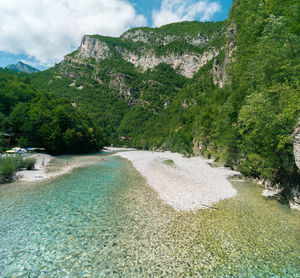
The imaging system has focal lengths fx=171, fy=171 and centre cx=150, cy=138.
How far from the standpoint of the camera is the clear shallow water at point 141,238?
738 cm

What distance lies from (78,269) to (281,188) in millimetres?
20590

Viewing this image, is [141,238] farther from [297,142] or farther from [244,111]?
[244,111]

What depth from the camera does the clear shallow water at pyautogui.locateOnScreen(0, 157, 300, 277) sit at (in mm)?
7383

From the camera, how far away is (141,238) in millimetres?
9594

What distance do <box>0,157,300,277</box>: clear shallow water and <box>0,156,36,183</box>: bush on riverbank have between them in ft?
19.3

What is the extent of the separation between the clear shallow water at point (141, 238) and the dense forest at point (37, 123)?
1712 inches

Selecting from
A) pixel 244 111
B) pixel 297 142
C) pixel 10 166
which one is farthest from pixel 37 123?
pixel 297 142

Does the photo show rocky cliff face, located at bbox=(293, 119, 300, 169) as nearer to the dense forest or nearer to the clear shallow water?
the clear shallow water

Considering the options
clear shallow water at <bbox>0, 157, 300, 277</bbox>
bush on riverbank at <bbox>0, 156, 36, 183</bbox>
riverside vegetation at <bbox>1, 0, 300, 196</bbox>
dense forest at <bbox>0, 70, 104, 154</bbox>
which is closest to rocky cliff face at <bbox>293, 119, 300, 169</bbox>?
riverside vegetation at <bbox>1, 0, 300, 196</bbox>

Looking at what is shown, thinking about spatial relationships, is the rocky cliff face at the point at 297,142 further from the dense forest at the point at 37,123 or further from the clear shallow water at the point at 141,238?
the dense forest at the point at 37,123

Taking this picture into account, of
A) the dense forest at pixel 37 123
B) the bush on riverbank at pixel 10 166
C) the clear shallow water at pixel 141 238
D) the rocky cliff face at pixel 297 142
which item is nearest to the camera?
the clear shallow water at pixel 141 238

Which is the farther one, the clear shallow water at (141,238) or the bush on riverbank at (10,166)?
the bush on riverbank at (10,166)

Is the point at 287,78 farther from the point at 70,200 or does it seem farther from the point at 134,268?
the point at 70,200

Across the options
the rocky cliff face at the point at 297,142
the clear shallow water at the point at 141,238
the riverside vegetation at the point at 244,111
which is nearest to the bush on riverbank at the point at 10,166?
the clear shallow water at the point at 141,238
